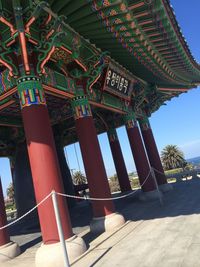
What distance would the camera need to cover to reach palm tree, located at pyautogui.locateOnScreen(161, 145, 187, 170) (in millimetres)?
63625

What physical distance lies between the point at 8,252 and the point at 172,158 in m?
58.6

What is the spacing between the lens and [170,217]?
9.26 metres

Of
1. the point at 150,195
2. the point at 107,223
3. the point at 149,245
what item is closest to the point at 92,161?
the point at 107,223

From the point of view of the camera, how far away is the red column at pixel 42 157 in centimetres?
736

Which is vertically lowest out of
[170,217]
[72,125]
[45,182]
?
[170,217]

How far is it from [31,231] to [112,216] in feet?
17.8

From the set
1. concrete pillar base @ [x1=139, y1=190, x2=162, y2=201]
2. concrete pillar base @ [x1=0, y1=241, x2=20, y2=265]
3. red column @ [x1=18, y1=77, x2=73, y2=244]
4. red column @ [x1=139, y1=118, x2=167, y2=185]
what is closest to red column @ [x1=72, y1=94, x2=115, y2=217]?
red column @ [x1=18, y1=77, x2=73, y2=244]

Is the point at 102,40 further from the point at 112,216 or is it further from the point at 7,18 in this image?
the point at 112,216

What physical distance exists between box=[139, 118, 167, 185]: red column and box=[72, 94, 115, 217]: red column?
8518mm

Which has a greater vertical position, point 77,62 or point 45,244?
point 77,62

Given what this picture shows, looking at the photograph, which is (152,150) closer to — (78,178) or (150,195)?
(150,195)

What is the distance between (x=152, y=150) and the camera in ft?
59.5

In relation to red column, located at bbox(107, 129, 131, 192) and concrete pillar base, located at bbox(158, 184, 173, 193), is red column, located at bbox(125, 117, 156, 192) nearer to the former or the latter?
concrete pillar base, located at bbox(158, 184, 173, 193)

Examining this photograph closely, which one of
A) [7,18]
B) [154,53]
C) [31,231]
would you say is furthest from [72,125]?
[7,18]
